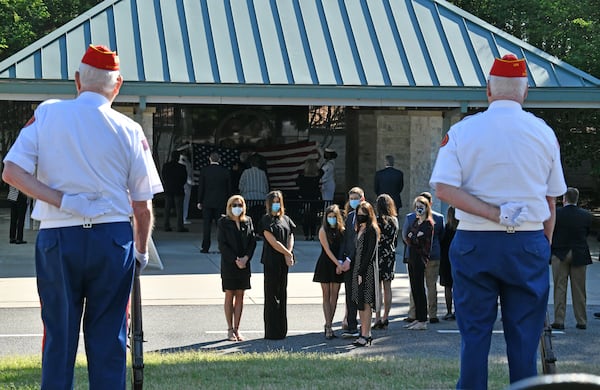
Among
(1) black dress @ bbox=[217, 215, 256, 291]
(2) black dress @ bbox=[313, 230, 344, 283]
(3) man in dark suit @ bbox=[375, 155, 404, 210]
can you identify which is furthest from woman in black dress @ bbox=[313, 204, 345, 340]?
(3) man in dark suit @ bbox=[375, 155, 404, 210]

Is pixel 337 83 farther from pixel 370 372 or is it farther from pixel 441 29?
pixel 370 372

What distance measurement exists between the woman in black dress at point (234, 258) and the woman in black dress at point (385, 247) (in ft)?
5.22

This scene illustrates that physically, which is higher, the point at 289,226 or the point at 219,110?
the point at 219,110

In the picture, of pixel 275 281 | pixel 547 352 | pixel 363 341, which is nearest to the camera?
pixel 547 352

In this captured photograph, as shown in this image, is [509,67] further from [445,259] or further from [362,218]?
[445,259]

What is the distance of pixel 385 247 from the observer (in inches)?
463

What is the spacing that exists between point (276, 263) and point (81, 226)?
6634 mm

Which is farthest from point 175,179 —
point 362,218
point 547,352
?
point 547,352

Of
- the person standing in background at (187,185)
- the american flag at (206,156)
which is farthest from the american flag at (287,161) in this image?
the person standing in background at (187,185)

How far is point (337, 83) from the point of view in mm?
18578

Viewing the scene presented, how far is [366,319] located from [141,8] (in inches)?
439

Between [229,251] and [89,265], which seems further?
[229,251]

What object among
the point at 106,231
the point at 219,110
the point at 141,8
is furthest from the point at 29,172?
the point at 219,110

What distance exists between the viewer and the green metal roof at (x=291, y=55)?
18.1 meters
